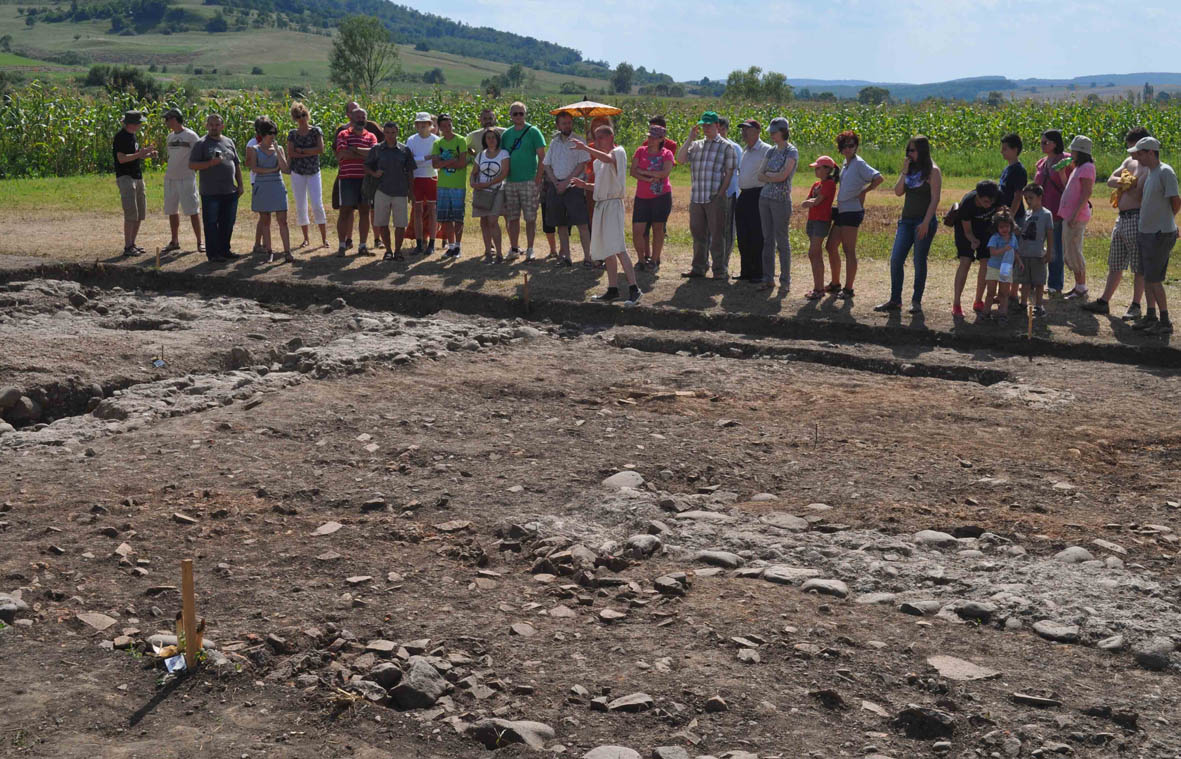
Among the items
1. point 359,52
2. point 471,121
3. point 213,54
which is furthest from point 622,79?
point 471,121

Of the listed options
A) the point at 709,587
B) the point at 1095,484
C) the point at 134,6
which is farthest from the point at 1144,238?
the point at 134,6

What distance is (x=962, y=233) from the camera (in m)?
11.2

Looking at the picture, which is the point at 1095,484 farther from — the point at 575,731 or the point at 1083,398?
the point at 575,731

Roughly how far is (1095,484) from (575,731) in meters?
4.19

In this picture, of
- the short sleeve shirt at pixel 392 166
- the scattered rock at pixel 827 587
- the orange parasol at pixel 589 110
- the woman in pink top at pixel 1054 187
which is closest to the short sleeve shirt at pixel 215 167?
the short sleeve shirt at pixel 392 166

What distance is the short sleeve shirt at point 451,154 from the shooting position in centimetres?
1409

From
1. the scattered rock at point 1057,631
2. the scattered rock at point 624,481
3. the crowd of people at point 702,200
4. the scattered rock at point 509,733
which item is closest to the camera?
the scattered rock at point 509,733

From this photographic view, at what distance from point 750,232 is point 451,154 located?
3586mm

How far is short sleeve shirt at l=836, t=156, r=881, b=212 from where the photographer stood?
11914mm

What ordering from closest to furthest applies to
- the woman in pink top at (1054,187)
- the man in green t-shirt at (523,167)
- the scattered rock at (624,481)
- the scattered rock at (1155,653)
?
the scattered rock at (1155,653)
the scattered rock at (624,481)
the woman in pink top at (1054,187)
the man in green t-shirt at (523,167)

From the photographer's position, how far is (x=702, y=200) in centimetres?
1316

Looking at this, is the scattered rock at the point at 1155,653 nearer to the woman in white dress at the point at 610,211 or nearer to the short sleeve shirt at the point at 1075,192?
the woman in white dress at the point at 610,211

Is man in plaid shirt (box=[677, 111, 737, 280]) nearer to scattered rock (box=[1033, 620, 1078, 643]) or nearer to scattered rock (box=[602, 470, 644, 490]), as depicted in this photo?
scattered rock (box=[602, 470, 644, 490])

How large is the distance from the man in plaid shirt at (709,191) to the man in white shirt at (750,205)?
0.62ft
